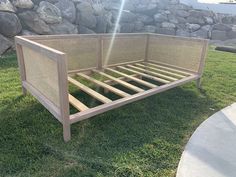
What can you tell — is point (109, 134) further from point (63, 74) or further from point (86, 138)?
point (63, 74)

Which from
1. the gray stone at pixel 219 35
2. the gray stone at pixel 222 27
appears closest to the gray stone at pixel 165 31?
the gray stone at pixel 219 35

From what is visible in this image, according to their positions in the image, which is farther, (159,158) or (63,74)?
(159,158)

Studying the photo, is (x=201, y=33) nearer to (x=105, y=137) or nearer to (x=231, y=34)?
(x=231, y=34)

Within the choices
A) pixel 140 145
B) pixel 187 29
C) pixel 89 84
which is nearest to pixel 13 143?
pixel 140 145

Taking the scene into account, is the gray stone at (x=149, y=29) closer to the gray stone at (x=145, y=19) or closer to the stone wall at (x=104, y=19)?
the stone wall at (x=104, y=19)

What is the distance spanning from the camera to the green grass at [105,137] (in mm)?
1974

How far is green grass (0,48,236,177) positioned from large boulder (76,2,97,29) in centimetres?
339

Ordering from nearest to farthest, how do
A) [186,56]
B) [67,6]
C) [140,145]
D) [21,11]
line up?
[140,145]
[186,56]
[21,11]
[67,6]

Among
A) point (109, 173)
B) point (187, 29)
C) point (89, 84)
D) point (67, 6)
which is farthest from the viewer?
point (187, 29)

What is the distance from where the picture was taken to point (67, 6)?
6.17 m


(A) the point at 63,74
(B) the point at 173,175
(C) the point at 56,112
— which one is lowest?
(B) the point at 173,175

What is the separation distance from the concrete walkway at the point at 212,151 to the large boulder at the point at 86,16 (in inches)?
180

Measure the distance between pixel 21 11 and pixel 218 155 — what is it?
511 centimetres

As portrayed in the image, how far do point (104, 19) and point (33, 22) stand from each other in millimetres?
2132
